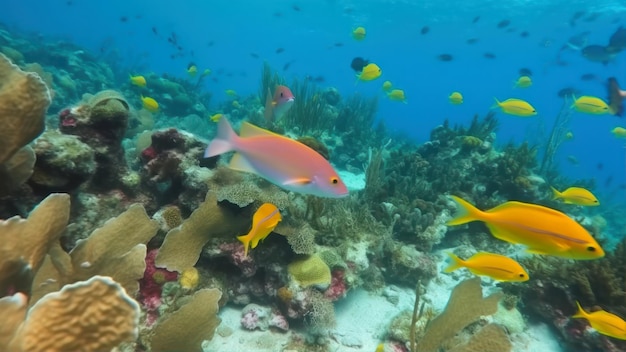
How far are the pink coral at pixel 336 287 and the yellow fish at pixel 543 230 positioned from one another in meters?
2.19

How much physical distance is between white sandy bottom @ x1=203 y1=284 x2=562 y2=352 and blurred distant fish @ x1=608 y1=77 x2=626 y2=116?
4.37m

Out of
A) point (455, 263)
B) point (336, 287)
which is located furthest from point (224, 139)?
point (336, 287)

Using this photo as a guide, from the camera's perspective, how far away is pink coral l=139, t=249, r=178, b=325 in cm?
326

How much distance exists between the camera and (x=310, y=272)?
390 centimetres

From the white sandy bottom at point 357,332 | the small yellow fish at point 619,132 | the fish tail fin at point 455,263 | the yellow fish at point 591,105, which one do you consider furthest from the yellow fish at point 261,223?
the small yellow fish at point 619,132

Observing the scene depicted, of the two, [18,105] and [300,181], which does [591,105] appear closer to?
[300,181]

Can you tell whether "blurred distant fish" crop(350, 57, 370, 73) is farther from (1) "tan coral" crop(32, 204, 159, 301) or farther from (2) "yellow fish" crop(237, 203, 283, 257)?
(1) "tan coral" crop(32, 204, 159, 301)

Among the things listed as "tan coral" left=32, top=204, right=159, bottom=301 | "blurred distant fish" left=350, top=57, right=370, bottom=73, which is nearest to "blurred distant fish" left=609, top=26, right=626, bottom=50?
"blurred distant fish" left=350, top=57, right=370, bottom=73

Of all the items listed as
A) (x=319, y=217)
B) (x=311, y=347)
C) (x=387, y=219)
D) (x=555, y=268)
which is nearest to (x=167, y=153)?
(x=319, y=217)

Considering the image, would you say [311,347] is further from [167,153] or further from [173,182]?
[167,153]

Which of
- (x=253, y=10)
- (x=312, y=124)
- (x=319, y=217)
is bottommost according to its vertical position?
(x=253, y=10)

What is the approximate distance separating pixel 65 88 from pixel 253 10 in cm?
5987

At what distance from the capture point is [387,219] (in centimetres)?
642

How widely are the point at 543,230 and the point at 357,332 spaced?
100 inches
